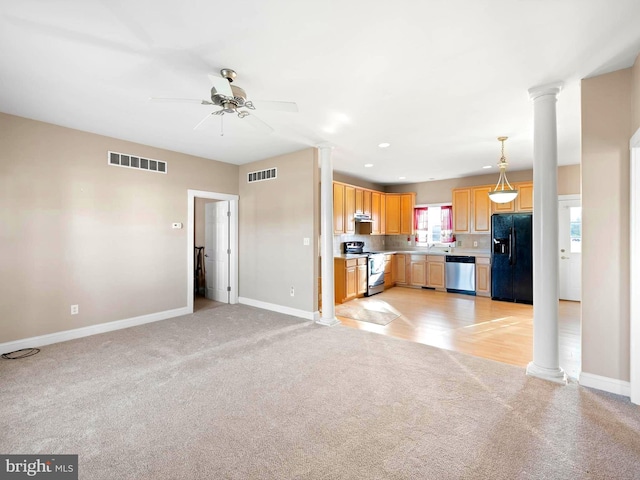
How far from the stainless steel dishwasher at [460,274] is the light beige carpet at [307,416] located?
3.74 meters

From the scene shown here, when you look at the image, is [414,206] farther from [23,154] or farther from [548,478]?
[23,154]

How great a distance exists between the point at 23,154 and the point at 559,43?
551cm

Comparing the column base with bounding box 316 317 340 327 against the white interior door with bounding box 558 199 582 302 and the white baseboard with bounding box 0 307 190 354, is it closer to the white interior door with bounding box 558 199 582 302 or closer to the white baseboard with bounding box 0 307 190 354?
the white baseboard with bounding box 0 307 190 354

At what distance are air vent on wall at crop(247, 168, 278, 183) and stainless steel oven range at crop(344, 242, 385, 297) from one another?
249cm

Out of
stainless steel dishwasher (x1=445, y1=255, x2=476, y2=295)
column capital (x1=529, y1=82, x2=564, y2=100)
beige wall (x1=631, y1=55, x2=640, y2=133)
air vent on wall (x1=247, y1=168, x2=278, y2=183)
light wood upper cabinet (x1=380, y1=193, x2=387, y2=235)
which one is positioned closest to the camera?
beige wall (x1=631, y1=55, x2=640, y2=133)

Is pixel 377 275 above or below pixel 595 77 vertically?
below

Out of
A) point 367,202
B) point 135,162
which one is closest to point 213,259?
point 135,162

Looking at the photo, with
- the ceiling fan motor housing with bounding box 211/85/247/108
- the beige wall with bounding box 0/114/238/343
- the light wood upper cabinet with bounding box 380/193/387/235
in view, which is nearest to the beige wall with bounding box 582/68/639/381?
the ceiling fan motor housing with bounding box 211/85/247/108

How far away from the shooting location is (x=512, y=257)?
5949mm

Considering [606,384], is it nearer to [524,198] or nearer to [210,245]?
[524,198]

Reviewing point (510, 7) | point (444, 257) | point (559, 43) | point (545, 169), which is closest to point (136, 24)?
point (510, 7)

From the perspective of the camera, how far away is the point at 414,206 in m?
7.80

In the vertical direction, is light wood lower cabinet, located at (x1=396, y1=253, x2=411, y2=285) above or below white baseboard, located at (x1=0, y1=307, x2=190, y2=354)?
above

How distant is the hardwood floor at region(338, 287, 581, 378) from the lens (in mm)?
3434
